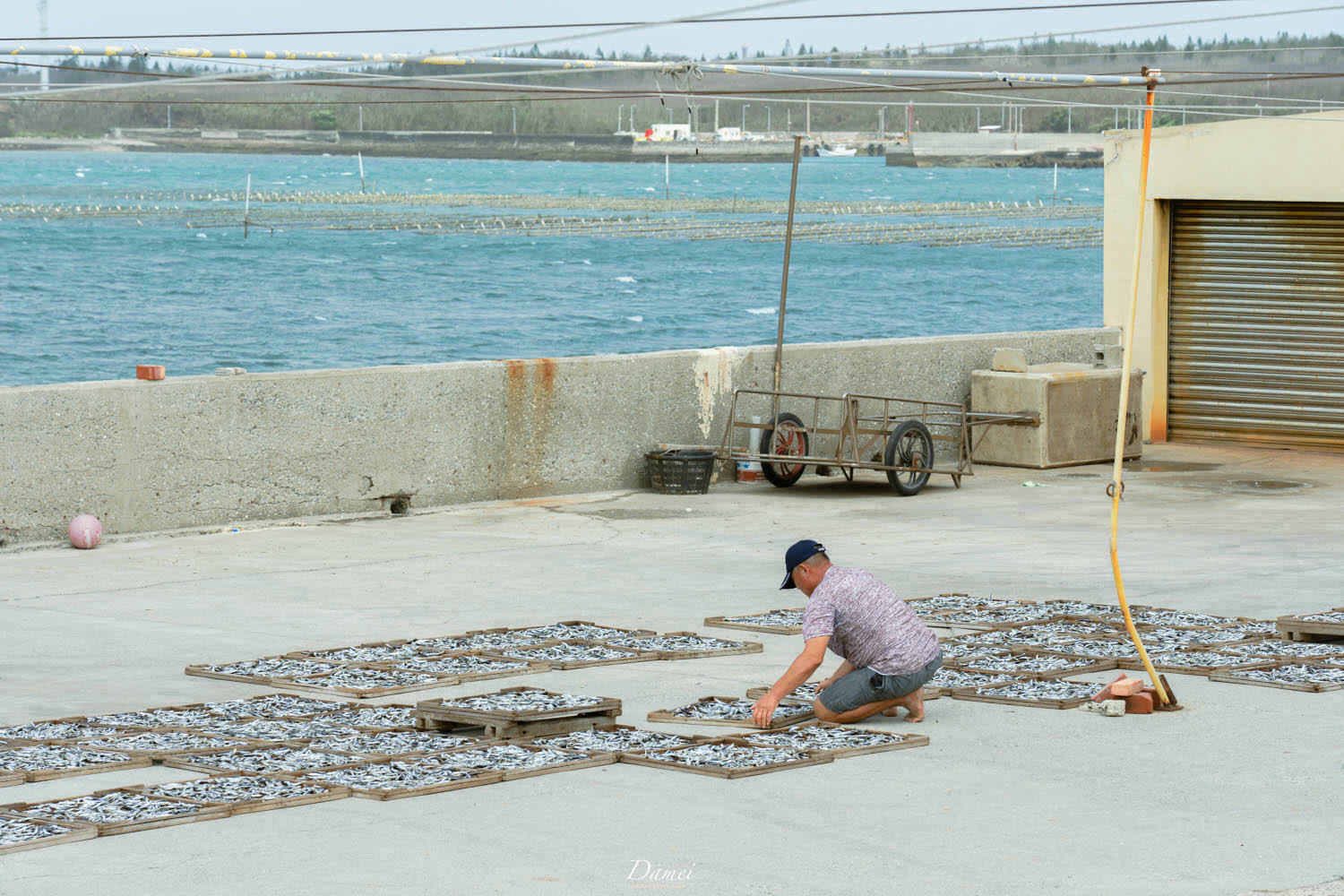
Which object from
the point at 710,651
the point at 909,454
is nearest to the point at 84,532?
the point at 710,651

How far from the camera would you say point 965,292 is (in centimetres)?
11262

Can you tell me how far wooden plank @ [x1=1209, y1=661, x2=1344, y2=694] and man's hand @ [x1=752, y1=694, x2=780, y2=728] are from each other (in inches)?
111

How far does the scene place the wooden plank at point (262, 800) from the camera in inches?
286

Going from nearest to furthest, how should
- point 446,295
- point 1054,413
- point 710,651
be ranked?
point 710,651 → point 1054,413 → point 446,295

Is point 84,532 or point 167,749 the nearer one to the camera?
point 167,749

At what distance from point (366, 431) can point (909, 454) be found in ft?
17.6

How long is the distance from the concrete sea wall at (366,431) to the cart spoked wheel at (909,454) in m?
1.92

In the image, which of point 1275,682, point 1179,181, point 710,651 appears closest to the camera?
point 1275,682

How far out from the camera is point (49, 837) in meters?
6.79

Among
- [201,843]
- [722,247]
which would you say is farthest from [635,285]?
[201,843]

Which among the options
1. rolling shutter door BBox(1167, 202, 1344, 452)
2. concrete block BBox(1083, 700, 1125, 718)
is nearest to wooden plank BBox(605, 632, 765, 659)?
concrete block BBox(1083, 700, 1125, 718)

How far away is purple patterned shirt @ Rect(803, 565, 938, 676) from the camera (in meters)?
8.80

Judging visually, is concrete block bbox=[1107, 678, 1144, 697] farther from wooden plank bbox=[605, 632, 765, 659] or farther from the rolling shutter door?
the rolling shutter door

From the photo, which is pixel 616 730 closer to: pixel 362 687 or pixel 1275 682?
pixel 362 687
